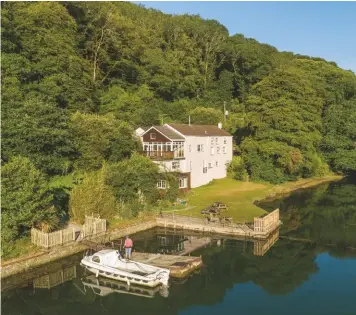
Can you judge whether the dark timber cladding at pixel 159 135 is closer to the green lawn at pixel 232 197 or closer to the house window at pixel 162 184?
the green lawn at pixel 232 197

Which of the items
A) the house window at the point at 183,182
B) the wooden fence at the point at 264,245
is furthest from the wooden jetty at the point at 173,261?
the house window at the point at 183,182

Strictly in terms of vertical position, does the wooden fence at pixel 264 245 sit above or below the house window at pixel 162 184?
below

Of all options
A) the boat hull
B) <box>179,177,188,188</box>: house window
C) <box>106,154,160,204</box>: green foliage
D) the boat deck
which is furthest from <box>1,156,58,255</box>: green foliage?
<box>179,177,188,188</box>: house window

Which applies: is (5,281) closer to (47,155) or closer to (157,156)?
(47,155)

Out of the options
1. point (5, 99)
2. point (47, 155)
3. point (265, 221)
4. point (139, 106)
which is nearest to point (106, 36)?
point (139, 106)

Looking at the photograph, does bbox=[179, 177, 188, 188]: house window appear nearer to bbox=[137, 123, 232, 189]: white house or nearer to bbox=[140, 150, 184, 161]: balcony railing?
bbox=[137, 123, 232, 189]: white house
